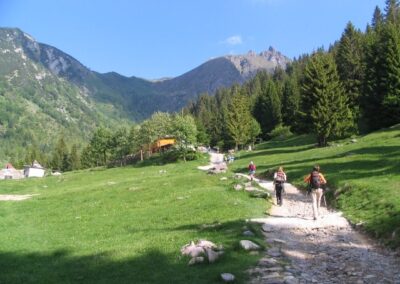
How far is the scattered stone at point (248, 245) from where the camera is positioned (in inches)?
771

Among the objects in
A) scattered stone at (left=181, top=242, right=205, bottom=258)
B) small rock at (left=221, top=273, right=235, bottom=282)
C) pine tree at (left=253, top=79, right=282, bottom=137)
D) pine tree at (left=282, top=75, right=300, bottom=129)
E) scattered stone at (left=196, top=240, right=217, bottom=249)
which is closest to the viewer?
small rock at (left=221, top=273, right=235, bottom=282)

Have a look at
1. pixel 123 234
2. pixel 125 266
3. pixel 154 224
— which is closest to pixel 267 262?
pixel 125 266

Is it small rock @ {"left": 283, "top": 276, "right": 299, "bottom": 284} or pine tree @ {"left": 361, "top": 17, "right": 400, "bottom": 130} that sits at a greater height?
pine tree @ {"left": 361, "top": 17, "right": 400, "bottom": 130}

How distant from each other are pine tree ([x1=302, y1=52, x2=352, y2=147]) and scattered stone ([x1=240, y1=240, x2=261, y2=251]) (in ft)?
201

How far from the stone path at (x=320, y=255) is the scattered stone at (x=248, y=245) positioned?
0.53 metres

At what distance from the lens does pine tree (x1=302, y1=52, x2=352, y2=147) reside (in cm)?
7881

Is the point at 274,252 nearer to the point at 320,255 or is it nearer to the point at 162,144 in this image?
the point at 320,255

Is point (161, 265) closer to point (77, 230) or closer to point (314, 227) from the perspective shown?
point (314, 227)

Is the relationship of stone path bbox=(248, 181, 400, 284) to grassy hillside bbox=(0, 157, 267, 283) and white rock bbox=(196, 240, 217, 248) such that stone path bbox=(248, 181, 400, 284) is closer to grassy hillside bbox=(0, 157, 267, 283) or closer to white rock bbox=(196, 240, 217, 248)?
grassy hillside bbox=(0, 157, 267, 283)

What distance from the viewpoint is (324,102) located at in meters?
80.5

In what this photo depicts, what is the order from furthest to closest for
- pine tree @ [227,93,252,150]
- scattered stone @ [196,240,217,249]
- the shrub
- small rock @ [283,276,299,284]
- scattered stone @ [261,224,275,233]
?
the shrub < pine tree @ [227,93,252,150] < scattered stone @ [261,224,275,233] < scattered stone @ [196,240,217,249] < small rock @ [283,276,299,284]

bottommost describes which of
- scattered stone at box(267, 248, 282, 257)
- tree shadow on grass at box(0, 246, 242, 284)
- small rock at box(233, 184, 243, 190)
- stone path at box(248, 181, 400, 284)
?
stone path at box(248, 181, 400, 284)

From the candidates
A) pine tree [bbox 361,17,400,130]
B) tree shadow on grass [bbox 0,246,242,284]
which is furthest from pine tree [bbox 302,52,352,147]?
tree shadow on grass [bbox 0,246,242,284]

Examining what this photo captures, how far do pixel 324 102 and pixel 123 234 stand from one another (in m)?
60.5
